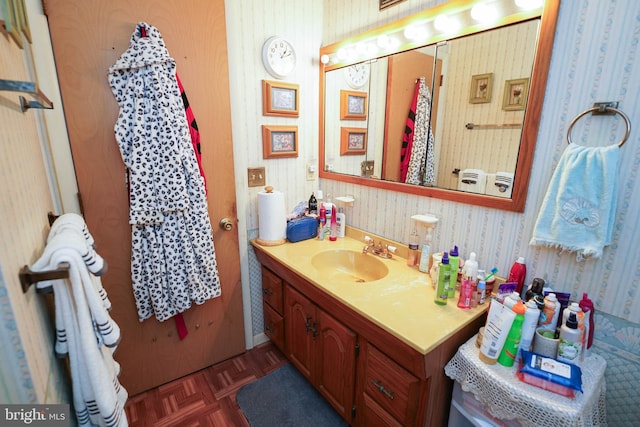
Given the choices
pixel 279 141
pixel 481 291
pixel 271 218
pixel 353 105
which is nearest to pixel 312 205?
pixel 271 218

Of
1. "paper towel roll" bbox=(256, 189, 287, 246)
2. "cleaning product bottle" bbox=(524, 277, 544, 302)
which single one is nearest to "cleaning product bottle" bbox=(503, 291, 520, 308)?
"cleaning product bottle" bbox=(524, 277, 544, 302)

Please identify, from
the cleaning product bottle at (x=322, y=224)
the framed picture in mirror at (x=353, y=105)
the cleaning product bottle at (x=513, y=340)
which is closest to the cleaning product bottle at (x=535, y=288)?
the cleaning product bottle at (x=513, y=340)

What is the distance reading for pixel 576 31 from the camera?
993 mm

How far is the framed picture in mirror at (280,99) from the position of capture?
5.92 ft

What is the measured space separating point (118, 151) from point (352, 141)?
1.35 metres

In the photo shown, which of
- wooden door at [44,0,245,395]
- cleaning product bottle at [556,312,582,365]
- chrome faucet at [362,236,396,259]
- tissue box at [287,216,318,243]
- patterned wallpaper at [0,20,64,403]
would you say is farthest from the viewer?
tissue box at [287,216,318,243]

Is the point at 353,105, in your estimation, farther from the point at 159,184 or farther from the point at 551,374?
the point at 551,374

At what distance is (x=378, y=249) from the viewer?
1730 millimetres

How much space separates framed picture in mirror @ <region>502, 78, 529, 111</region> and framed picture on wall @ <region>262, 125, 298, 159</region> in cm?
123

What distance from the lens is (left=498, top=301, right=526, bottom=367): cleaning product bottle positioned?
96 cm

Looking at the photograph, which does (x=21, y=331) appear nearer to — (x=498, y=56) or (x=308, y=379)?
(x=308, y=379)

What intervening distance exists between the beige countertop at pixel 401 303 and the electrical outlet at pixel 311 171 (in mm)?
680

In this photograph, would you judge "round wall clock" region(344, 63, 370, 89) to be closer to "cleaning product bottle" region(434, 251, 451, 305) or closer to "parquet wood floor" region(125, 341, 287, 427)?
"cleaning product bottle" region(434, 251, 451, 305)

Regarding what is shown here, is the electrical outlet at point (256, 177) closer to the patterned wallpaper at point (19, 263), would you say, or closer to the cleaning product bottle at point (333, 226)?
the cleaning product bottle at point (333, 226)
